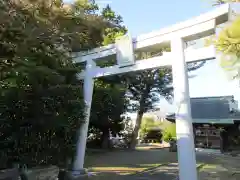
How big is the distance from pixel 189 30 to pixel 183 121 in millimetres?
1745

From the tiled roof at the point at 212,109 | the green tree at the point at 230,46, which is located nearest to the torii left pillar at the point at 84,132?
the green tree at the point at 230,46

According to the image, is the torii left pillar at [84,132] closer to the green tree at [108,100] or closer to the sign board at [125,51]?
the sign board at [125,51]

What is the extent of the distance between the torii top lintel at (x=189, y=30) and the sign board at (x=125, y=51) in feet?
0.39

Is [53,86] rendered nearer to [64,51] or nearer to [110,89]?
[64,51]

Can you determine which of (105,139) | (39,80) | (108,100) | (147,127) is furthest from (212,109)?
(39,80)

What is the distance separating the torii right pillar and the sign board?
1.14 meters

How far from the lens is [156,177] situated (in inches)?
291

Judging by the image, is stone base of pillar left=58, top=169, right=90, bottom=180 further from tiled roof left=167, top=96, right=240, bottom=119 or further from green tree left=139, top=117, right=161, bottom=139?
green tree left=139, top=117, right=161, bottom=139

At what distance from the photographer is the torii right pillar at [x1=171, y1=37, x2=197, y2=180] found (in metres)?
4.74

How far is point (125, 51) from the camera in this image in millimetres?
5941

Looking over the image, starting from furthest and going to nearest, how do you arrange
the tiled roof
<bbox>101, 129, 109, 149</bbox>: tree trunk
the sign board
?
the tiled roof → <bbox>101, 129, 109, 149</bbox>: tree trunk → the sign board

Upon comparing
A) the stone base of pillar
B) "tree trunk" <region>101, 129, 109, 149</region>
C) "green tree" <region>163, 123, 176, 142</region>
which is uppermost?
"green tree" <region>163, 123, 176, 142</region>

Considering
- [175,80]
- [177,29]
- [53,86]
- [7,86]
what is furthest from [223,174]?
[7,86]

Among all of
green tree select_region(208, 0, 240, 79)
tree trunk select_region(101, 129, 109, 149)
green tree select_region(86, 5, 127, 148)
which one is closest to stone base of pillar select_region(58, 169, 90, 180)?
green tree select_region(208, 0, 240, 79)
